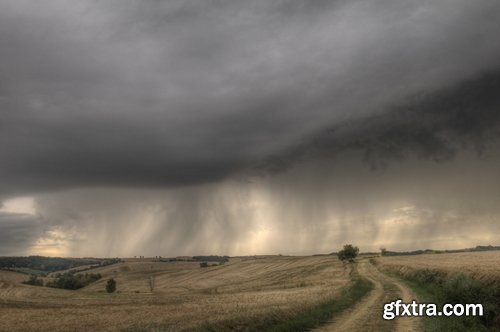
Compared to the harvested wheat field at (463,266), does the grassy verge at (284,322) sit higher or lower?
lower

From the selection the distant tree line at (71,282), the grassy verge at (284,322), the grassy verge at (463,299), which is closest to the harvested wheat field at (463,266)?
the grassy verge at (463,299)

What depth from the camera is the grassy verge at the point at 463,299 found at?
24.3 metres

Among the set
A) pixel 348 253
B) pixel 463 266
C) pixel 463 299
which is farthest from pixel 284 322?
pixel 348 253

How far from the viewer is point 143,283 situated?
131 meters

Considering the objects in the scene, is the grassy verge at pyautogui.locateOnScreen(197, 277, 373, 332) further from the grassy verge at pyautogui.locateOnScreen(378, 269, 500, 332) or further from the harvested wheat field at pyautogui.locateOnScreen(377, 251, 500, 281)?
the harvested wheat field at pyautogui.locateOnScreen(377, 251, 500, 281)

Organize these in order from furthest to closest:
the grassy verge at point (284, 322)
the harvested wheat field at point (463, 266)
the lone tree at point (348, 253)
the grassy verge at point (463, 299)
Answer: the lone tree at point (348, 253) < the harvested wheat field at point (463, 266) < the grassy verge at point (284, 322) < the grassy verge at point (463, 299)

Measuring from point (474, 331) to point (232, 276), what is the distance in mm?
102162

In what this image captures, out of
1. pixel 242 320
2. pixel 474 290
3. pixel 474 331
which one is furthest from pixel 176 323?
pixel 474 290

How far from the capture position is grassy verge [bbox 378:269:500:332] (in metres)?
24.3

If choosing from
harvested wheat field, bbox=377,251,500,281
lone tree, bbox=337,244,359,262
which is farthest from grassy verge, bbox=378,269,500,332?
lone tree, bbox=337,244,359,262

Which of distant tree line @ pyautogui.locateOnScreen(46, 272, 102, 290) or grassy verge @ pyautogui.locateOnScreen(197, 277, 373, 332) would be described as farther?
distant tree line @ pyautogui.locateOnScreen(46, 272, 102, 290)

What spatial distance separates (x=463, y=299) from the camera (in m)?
32.3

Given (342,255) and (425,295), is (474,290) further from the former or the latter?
(342,255)

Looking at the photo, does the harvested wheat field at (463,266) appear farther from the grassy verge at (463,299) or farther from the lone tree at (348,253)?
the lone tree at (348,253)
